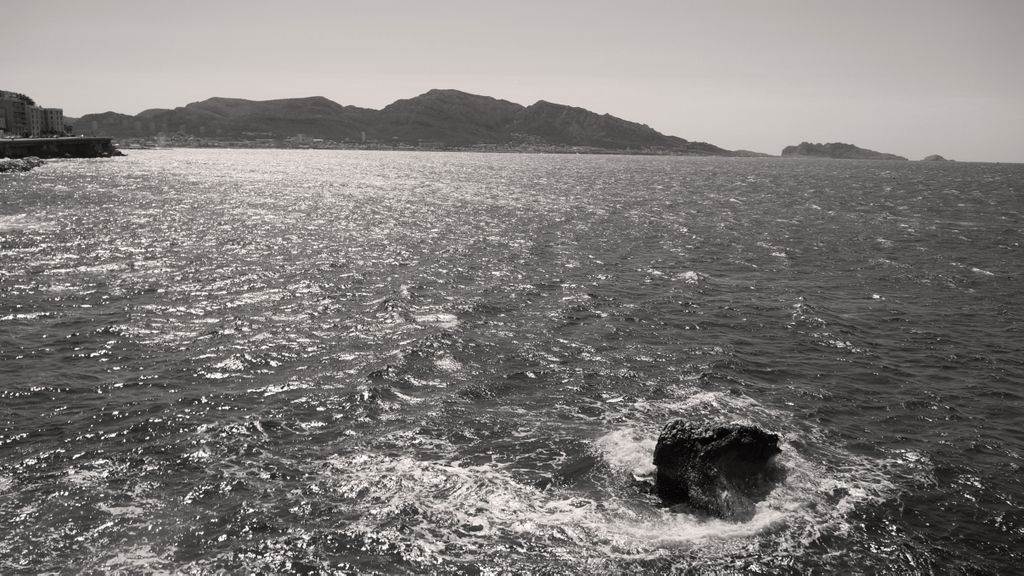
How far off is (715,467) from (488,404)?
932 centimetres

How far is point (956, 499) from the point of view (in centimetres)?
1920

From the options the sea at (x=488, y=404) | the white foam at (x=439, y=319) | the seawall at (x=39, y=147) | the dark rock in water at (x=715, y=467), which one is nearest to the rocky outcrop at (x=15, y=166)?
the seawall at (x=39, y=147)

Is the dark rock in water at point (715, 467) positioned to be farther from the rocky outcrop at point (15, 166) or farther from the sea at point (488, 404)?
the rocky outcrop at point (15, 166)

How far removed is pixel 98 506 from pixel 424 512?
9.18m

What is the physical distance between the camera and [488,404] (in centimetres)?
2503

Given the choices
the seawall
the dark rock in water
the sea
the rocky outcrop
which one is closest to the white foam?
the sea

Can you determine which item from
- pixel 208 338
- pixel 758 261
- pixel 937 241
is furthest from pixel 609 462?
pixel 937 241

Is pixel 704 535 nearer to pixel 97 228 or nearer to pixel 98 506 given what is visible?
pixel 98 506

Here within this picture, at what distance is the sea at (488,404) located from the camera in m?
16.6

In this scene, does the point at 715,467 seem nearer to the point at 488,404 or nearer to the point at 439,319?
the point at 488,404

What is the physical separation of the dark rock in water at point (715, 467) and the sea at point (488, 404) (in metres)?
0.61

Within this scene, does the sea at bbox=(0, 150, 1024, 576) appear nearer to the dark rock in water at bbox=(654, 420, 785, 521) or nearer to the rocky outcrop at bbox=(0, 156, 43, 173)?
the dark rock in water at bbox=(654, 420, 785, 521)

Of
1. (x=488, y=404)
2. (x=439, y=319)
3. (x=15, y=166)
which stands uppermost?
(x=15, y=166)

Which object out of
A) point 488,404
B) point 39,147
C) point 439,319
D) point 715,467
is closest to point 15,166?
point 39,147
